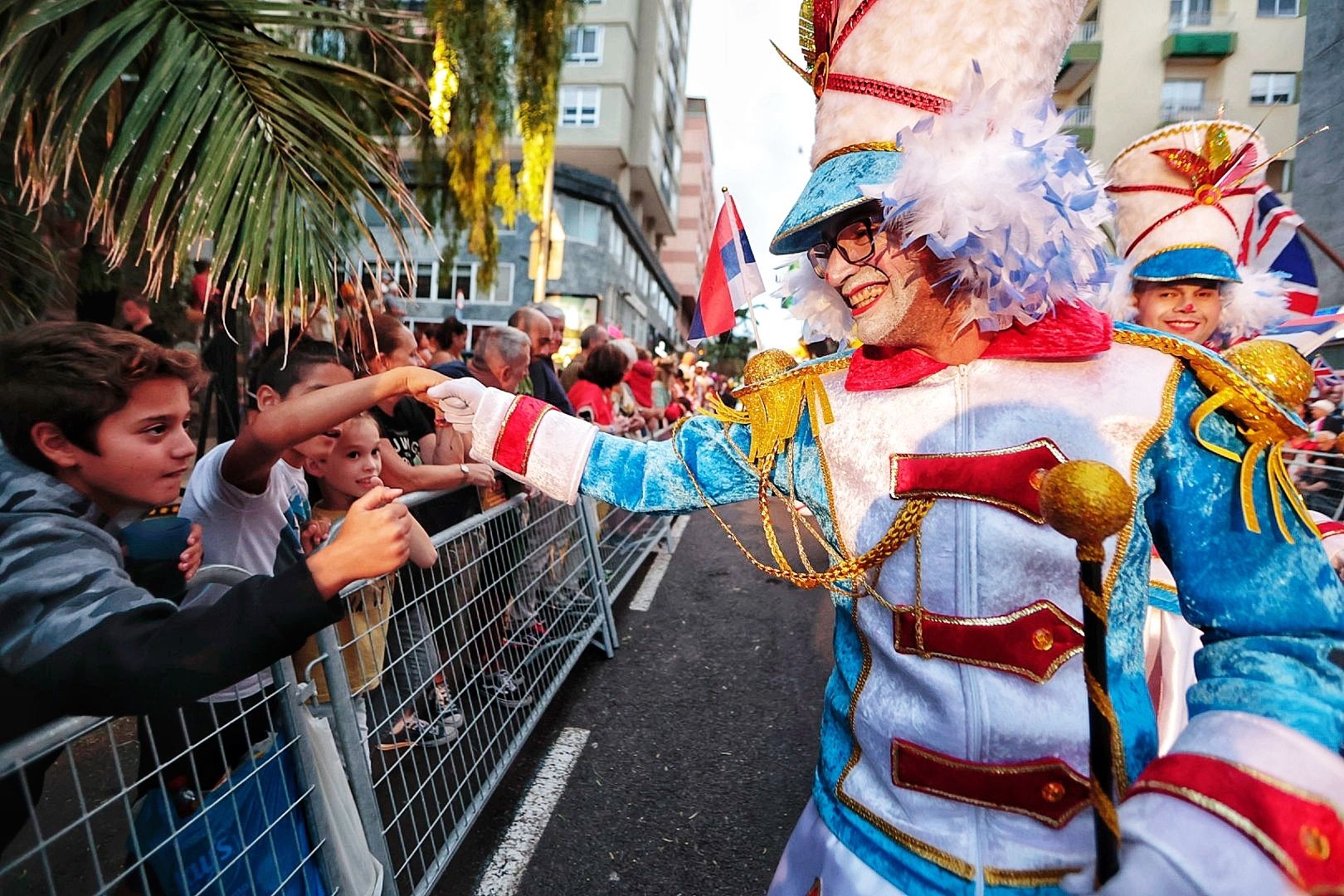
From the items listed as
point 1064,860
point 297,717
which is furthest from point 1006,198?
point 297,717

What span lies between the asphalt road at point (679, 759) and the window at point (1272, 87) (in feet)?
90.2

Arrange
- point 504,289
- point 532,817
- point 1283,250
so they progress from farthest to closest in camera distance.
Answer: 1. point 504,289
2. point 1283,250
3. point 532,817

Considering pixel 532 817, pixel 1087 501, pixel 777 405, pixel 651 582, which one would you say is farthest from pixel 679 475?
pixel 651 582

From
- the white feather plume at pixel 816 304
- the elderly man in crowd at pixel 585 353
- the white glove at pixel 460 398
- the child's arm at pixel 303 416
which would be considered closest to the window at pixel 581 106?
the elderly man in crowd at pixel 585 353

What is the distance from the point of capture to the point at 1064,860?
1.14 meters

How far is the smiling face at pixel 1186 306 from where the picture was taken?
8.28 ft

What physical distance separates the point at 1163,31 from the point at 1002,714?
97.7 feet

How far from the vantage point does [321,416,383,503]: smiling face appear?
2551mm

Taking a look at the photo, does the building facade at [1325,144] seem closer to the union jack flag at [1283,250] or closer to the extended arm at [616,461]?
the union jack flag at [1283,250]

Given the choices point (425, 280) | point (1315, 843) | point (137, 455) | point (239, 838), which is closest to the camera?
point (1315, 843)

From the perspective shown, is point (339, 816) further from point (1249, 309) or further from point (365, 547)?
point (1249, 309)

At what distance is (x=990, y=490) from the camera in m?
1.19

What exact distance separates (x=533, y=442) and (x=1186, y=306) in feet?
7.76

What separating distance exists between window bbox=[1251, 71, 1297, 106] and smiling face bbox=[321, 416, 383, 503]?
29373 millimetres
